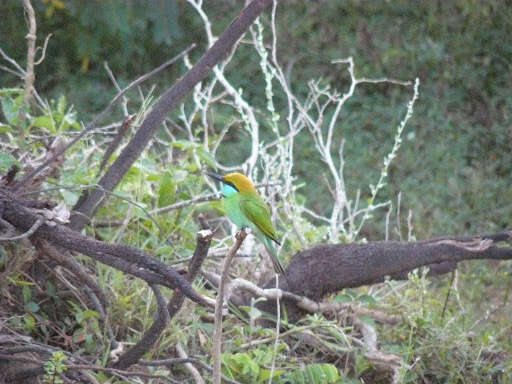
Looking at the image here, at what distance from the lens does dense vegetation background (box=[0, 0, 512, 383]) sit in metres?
6.14

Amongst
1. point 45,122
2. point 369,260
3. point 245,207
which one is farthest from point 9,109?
point 369,260

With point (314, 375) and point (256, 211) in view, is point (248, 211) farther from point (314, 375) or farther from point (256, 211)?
point (314, 375)

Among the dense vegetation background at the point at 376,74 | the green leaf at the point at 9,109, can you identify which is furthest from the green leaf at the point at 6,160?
the dense vegetation background at the point at 376,74

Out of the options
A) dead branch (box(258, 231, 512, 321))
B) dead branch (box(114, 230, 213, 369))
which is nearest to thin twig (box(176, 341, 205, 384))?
dead branch (box(114, 230, 213, 369))

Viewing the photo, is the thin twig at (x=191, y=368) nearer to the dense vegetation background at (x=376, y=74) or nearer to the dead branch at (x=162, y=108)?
the dead branch at (x=162, y=108)

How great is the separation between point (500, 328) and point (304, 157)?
2880mm

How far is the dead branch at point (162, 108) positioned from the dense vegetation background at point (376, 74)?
2.50 metres

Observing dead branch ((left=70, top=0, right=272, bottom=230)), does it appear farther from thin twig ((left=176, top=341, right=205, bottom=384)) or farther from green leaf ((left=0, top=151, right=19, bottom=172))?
thin twig ((left=176, top=341, right=205, bottom=384))

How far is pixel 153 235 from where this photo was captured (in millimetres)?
3439

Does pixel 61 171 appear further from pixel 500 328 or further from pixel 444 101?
pixel 444 101

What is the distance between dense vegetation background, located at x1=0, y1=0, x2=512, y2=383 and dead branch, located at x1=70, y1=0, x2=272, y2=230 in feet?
8.20

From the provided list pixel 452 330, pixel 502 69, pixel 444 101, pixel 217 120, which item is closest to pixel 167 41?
pixel 217 120

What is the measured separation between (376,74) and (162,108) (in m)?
4.28

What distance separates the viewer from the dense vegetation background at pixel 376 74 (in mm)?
6141
